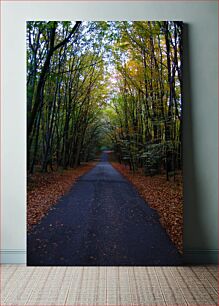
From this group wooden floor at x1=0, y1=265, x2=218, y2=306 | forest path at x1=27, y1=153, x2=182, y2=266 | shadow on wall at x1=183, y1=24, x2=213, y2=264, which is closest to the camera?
wooden floor at x1=0, y1=265, x2=218, y2=306

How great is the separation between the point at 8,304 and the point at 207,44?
2713 mm

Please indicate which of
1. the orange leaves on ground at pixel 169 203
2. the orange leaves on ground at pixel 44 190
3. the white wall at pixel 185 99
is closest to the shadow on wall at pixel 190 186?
the white wall at pixel 185 99

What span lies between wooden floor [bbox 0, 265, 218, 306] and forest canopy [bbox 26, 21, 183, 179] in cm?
88

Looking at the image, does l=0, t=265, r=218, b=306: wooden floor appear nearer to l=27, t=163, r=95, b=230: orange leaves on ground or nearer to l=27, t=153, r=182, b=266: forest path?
l=27, t=153, r=182, b=266: forest path

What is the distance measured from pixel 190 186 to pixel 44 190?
1323mm

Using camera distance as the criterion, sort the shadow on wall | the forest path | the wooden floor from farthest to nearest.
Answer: the shadow on wall → the forest path → the wooden floor

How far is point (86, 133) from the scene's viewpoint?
3785mm

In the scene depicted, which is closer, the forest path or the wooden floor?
the wooden floor

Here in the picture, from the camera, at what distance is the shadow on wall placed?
145 inches

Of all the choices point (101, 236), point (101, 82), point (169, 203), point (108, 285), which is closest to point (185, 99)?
point (101, 82)

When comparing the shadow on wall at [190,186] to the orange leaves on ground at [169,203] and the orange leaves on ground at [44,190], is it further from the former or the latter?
the orange leaves on ground at [44,190]

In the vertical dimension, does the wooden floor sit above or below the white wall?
below

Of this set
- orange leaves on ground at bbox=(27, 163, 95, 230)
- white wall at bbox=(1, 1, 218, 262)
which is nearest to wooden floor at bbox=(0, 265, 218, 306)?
white wall at bbox=(1, 1, 218, 262)

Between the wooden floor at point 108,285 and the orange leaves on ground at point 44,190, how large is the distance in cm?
48
